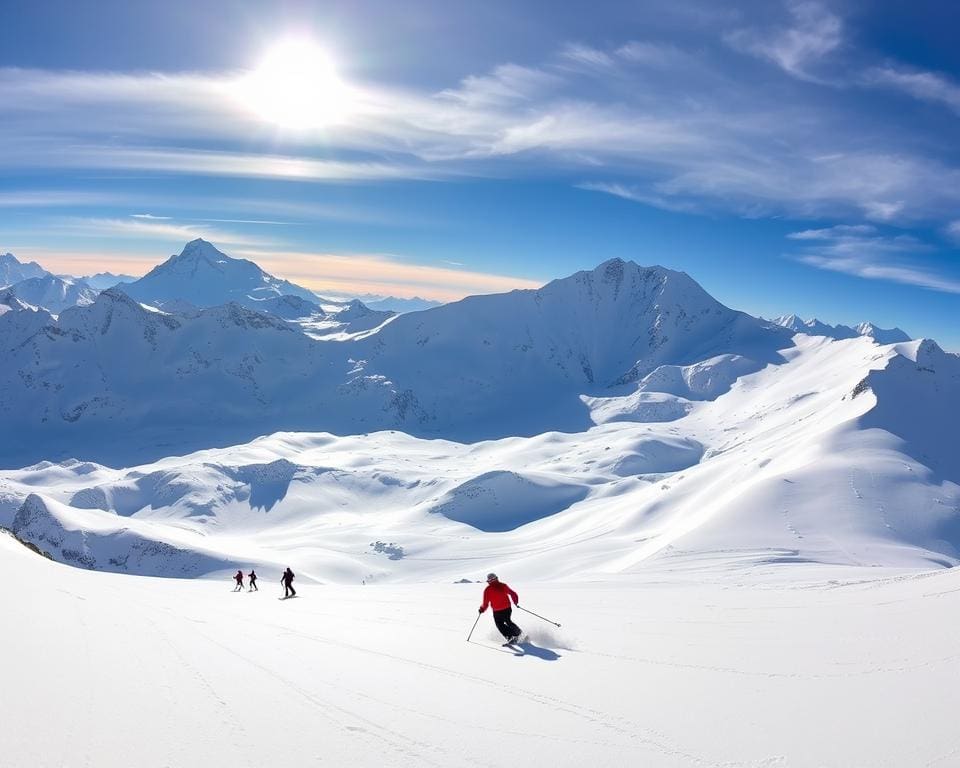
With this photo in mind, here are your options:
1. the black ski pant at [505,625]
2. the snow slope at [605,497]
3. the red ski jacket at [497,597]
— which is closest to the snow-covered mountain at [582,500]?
the snow slope at [605,497]

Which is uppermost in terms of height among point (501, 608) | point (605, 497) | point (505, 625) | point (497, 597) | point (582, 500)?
point (605, 497)

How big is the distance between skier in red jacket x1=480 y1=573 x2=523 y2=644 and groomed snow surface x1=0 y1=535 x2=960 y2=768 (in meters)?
0.36

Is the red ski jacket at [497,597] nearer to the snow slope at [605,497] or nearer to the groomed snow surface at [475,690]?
the groomed snow surface at [475,690]

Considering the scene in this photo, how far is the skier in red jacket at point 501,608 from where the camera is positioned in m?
10.6

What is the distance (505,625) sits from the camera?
10.7 meters

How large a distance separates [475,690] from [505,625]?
3.51 metres

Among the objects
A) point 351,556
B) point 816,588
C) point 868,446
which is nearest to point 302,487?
point 351,556

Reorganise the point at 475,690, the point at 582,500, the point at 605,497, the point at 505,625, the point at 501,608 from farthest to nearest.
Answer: the point at 582,500 → the point at 605,497 → the point at 501,608 → the point at 505,625 → the point at 475,690

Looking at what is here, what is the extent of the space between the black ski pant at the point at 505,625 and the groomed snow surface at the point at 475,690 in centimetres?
35

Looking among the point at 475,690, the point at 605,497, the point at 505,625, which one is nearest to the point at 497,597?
the point at 505,625

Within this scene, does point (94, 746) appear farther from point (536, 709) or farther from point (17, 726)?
point (536, 709)

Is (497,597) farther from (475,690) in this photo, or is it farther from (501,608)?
(475,690)

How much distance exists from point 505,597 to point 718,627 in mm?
4003

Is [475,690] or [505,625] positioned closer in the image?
[475,690]
